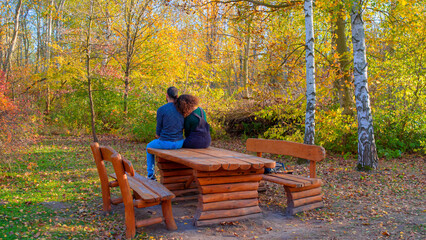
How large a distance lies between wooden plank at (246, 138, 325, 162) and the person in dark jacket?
3.68ft

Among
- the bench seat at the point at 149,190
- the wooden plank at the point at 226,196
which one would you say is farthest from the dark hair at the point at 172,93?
the wooden plank at the point at 226,196

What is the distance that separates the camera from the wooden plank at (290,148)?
199 inches

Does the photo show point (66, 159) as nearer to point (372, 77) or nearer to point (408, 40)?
point (372, 77)

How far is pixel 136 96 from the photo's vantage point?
1362cm

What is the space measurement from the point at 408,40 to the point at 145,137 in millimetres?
8618

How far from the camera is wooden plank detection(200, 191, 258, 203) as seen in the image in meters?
4.15

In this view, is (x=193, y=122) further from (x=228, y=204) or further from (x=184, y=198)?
(x=228, y=204)

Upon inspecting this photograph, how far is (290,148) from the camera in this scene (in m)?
5.58

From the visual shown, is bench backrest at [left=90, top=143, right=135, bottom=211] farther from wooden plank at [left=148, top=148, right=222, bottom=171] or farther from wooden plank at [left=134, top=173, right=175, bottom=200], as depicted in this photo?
wooden plank at [left=148, top=148, right=222, bottom=171]

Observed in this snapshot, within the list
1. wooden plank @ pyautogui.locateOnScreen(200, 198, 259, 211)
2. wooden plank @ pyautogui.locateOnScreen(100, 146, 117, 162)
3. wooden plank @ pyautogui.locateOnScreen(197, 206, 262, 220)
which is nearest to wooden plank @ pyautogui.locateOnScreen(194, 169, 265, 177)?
wooden plank @ pyautogui.locateOnScreen(200, 198, 259, 211)

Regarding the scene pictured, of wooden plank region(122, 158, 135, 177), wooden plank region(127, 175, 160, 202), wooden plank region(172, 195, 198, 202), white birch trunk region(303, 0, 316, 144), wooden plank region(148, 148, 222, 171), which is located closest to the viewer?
wooden plank region(122, 158, 135, 177)

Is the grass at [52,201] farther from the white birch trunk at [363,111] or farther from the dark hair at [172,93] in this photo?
the white birch trunk at [363,111]

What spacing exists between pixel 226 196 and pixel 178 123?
1.47m

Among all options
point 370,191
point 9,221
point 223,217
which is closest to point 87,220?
point 9,221
